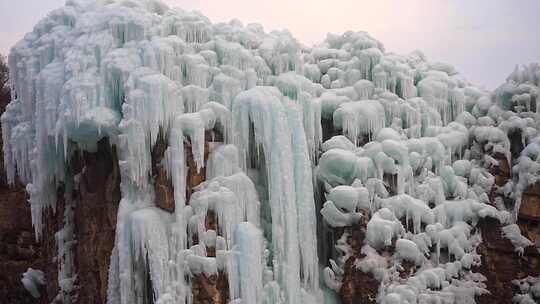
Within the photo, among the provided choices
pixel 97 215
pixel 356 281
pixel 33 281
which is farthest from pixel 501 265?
pixel 33 281

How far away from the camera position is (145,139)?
28.5 feet

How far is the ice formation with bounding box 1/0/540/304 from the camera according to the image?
28.2ft

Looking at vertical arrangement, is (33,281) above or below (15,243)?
below

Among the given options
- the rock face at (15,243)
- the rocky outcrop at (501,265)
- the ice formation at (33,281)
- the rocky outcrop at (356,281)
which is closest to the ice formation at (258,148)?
the rocky outcrop at (356,281)

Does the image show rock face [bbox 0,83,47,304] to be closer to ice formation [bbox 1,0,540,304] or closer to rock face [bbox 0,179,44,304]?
rock face [bbox 0,179,44,304]

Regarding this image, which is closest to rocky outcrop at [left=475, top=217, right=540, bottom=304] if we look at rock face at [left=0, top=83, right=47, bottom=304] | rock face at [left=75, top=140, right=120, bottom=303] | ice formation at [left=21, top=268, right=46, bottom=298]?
rock face at [left=75, top=140, right=120, bottom=303]

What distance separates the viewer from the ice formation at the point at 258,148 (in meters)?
8.59

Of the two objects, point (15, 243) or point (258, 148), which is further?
point (15, 243)

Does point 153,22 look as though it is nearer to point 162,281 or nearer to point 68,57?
point 68,57

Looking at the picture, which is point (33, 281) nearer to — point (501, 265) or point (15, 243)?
point (15, 243)

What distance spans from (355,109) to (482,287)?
153 inches

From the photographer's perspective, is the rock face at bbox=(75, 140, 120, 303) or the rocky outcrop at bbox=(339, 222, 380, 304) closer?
the rocky outcrop at bbox=(339, 222, 380, 304)

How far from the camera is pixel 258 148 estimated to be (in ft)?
30.2

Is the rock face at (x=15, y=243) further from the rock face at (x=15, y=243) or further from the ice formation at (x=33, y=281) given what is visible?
the ice formation at (x=33, y=281)
